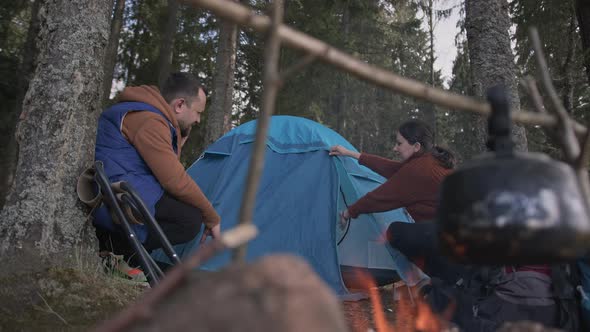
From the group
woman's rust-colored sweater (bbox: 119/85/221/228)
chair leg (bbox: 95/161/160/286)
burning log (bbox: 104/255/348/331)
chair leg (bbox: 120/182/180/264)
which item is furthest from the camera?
woman's rust-colored sweater (bbox: 119/85/221/228)

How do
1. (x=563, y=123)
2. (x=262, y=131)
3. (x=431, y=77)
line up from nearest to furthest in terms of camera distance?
(x=262, y=131) < (x=563, y=123) < (x=431, y=77)

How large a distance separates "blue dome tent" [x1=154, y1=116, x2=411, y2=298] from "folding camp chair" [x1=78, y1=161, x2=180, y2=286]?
1.43 metres

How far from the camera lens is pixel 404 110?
28000 mm

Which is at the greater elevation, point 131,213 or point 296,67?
point 296,67

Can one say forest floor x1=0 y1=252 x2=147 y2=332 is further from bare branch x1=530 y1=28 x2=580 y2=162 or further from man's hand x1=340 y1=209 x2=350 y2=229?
bare branch x1=530 y1=28 x2=580 y2=162

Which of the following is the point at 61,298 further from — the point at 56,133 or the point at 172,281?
the point at 172,281

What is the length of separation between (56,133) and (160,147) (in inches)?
21.8

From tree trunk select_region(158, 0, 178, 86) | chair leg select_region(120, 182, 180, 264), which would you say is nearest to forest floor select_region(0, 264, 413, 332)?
chair leg select_region(120, 182, 180, 264)

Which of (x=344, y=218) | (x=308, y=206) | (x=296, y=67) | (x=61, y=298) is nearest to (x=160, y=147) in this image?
(x=61, y=298)

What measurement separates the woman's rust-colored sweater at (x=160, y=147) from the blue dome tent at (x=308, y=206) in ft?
3.85

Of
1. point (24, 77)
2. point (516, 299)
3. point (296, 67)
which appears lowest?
point (516, 299)

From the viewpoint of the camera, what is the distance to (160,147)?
9.11 feet

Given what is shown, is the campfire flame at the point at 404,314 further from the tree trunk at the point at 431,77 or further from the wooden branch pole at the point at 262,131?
the tree trunk at the point at 431,77

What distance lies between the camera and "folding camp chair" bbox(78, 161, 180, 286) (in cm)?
236
